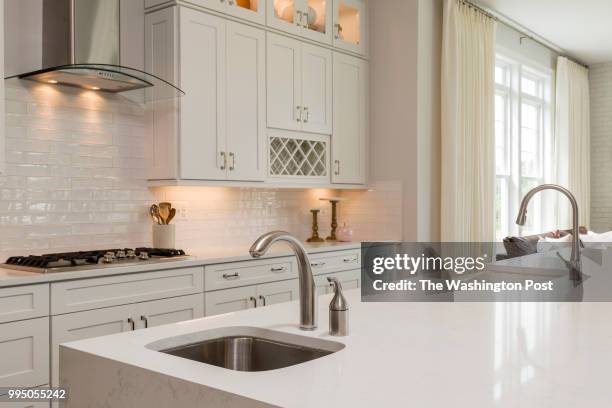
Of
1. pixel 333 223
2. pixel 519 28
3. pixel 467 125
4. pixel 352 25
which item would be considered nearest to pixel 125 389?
pixel 333 223

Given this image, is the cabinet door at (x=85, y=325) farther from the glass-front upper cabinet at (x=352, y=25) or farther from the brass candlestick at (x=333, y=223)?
the glass-front upper cabinet at (x=352, y=25)

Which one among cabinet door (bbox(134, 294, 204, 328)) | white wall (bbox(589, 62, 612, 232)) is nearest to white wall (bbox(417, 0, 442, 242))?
cabinet door (bbox(134, 294, 204, 328))

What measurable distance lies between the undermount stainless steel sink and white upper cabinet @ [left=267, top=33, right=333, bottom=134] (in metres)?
2.78

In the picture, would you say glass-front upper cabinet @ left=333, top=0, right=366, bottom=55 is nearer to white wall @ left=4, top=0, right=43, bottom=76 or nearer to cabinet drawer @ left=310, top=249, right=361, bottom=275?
cabinet drawer @ left=310, top=249, right=361, bottom=275

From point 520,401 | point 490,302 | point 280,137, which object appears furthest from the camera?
point 280,137

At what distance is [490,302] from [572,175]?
634cm

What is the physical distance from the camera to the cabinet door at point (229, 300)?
3.50 meters

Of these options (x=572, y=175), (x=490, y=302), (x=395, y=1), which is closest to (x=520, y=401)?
(x=490, y=302)

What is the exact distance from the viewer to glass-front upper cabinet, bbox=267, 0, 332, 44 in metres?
4.40

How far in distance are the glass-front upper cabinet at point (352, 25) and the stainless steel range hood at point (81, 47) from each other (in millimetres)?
1993

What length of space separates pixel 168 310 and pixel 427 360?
83.9 inches

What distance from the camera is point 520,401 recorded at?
1.13 meters

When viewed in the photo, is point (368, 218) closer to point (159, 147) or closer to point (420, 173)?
point (420, 173)

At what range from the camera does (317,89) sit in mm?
4723
